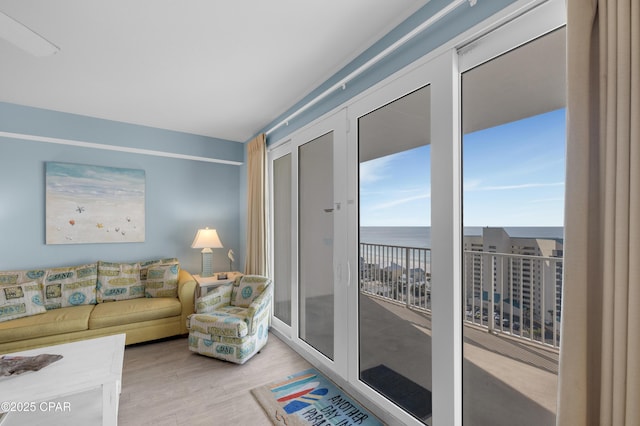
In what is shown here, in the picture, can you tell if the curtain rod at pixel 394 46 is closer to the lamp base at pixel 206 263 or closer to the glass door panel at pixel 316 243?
the glass door panel at pixel 316 243

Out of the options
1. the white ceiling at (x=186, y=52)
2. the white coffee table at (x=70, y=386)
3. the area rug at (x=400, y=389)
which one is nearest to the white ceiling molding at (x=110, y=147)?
the white ceiling at (x=186, y=52)

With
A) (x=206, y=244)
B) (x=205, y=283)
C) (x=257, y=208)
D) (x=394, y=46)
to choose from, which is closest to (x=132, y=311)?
(x=205, y=283)

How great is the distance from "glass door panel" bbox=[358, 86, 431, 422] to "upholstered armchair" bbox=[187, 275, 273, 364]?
1162 millimetres

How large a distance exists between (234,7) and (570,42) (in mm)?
1783

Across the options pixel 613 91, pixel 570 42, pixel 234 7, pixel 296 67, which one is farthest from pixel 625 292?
pixel 296 67

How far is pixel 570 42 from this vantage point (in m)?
1.10

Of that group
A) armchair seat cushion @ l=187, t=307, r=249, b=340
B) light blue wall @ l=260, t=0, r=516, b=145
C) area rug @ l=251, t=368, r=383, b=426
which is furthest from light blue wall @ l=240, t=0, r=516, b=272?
area rug @ l=251, t=368, r=383, b=426

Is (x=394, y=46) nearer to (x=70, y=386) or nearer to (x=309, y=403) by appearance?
(x=309, y=403)

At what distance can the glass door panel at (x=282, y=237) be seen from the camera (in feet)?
11.6

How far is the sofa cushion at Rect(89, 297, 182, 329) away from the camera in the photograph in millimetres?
3096

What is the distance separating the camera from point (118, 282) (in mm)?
3635

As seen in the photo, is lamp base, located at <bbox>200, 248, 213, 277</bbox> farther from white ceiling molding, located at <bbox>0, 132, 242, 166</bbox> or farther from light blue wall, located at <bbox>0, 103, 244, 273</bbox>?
white ceiling molding, located at <bbox>0, 132, 242, 166</bbox>

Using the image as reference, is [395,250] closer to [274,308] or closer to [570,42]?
[570,42]

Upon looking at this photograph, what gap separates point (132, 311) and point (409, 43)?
12.1 feet
